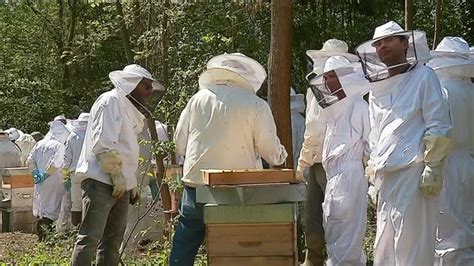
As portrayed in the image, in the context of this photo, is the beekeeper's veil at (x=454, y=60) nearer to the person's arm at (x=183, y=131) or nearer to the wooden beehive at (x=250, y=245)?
the person's arm at (x=183, y=131)

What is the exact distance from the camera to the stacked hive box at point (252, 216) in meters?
4.23

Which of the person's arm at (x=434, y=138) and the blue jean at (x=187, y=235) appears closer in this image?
the person's arm at (x=434, y=138)

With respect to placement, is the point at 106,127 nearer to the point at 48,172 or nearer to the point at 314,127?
the point at 314,127

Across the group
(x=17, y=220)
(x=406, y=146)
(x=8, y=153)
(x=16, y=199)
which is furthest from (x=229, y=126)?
(x=8, y=153)

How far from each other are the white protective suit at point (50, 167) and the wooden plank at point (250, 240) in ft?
24.2

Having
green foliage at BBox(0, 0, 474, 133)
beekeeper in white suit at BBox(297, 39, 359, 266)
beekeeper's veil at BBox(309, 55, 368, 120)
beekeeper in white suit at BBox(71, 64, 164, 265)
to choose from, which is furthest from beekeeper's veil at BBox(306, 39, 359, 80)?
beekeeper in white suit at BBox(71, 64, 164, 265)

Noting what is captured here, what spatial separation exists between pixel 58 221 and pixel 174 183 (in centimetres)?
505

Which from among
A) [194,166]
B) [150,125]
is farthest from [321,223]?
[150,125]

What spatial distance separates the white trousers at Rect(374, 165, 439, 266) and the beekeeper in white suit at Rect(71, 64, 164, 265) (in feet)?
6.26

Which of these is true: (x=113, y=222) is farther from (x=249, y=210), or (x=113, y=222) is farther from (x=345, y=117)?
(x=345, y=117)

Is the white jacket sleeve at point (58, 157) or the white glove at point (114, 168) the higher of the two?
the white glove at point (114, 168)

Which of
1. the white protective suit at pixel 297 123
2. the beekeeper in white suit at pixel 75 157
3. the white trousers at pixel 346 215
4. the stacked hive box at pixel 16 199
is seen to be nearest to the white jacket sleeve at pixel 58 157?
the stacked hive box at pixel 16 199

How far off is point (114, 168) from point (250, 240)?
1337 millimetres

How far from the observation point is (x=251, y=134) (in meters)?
4.93
